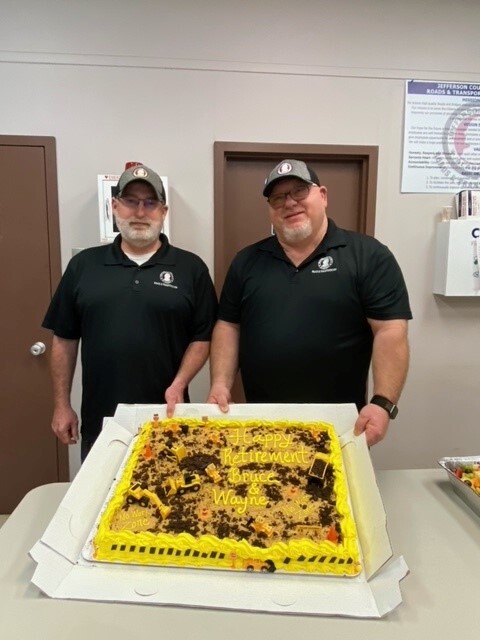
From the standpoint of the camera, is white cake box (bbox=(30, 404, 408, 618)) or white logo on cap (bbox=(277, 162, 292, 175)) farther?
white logo on cap (bbox=(277, 162, 292, 175))

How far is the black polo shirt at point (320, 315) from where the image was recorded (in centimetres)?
160

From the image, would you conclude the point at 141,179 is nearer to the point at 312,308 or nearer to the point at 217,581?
the point at 312,308

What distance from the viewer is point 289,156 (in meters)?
2.43

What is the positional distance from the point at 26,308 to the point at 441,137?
8.50ft

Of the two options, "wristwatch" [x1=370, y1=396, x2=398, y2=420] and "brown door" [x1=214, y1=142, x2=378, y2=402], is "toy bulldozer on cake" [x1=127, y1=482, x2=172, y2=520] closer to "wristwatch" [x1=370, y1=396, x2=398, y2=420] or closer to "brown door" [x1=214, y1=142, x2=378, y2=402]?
"wristwatch" [x1=370, y1=396, x2=398, y2=420]

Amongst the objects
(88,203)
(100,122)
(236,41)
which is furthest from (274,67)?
(88,203)

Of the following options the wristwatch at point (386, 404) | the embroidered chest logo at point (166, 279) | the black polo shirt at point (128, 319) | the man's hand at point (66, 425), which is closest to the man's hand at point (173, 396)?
the black polo shirt at point (128, 319)

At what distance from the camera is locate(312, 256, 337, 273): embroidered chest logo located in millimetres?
1632

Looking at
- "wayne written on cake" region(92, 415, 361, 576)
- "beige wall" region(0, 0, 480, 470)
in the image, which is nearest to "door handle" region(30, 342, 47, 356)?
"beige wall" region(0, 0, 480, 470)

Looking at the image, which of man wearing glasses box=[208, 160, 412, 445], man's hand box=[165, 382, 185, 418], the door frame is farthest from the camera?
the door frame

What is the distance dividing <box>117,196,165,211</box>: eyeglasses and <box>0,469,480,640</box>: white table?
124cm

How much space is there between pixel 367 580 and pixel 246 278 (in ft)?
3.72

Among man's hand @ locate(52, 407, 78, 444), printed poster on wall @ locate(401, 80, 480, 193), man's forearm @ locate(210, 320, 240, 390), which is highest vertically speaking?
printed poster on wall @ locate(401, 80, 480, 193)

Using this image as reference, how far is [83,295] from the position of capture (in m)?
1.74
